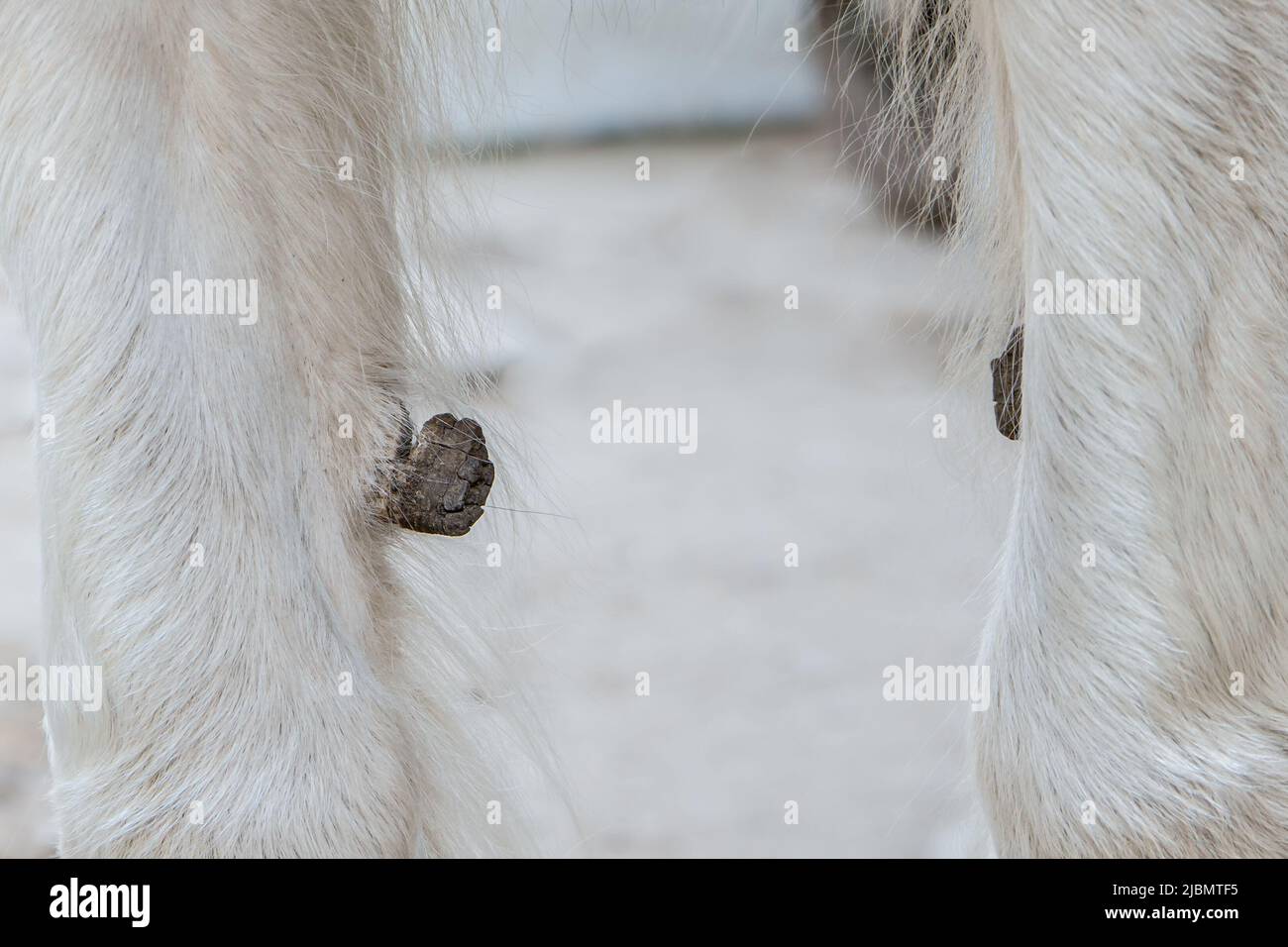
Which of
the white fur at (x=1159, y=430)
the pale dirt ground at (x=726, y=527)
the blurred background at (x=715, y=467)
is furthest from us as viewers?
the pale dirt ground at (x=726, y=527)

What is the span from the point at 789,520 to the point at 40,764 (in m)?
0.79

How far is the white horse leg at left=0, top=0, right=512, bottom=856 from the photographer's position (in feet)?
1.58

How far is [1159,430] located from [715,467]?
3.92 ft

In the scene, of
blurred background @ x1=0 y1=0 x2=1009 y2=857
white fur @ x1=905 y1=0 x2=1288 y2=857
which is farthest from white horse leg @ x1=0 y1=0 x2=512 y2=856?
white fur @ x1=905 y1=0 x2=1288 y2=857

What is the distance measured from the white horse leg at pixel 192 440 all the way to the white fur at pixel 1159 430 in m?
0.24

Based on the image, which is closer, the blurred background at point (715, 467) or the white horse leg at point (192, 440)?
the white horse leg at point (192, 440)

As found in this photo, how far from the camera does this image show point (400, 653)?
0.56 m

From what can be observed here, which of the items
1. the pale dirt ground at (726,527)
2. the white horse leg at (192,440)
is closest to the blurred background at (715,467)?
the pale dirt ground at (726,527)

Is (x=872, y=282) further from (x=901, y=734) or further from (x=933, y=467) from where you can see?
(x=901, y=734)

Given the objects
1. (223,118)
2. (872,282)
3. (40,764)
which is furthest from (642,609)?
(223,118)

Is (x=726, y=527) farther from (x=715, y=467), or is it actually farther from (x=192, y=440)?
(x=192, y=440)

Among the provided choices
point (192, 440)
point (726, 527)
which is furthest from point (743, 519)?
point (192, 440)

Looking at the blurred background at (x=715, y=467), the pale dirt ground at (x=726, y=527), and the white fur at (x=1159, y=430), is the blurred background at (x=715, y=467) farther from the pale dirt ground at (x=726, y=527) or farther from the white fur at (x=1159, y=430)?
the white fur at (x=1159, y=430)

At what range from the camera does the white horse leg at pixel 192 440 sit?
1.58 feet
